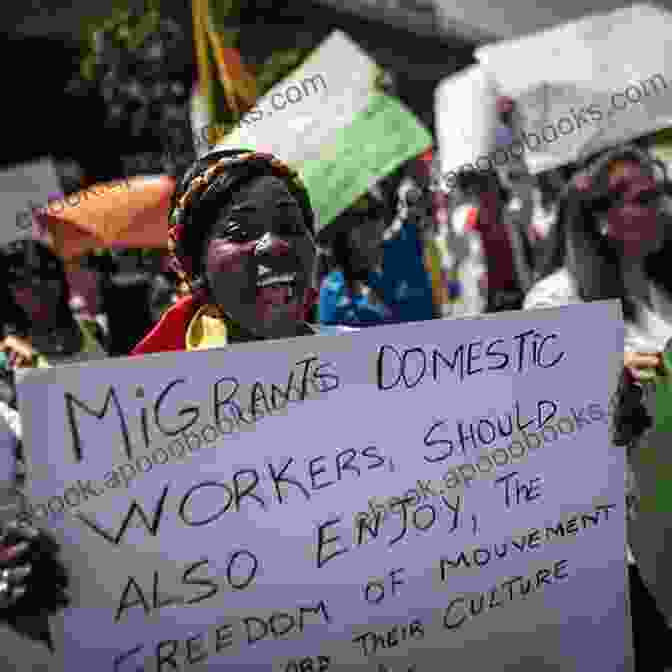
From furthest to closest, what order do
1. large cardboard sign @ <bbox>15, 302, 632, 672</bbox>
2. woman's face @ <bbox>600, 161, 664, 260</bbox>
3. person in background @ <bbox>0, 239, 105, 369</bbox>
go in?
person in background @ <bbox>0, 239, 105, 369</bbox> < woman's face @ <bbox>600, 161, 664, 260</bbox> < large cardboard sign @ <bbox>15, 302, 632, 672</bbox>

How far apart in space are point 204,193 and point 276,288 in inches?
10.9

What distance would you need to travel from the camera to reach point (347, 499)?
1.58 metres

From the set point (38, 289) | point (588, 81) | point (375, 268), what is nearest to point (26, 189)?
point (38, 289)

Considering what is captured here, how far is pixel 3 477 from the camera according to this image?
1399 millimetres

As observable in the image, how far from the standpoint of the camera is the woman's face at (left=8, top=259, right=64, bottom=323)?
11.3 ft

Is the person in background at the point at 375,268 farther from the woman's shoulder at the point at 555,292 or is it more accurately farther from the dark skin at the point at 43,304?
the dark skin at the point at 43,304

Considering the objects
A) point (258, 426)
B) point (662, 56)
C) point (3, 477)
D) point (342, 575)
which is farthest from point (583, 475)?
point (662, 56)

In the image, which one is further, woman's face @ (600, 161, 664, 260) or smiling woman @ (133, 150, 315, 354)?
woman's face @ (600, 161, 664, 260)

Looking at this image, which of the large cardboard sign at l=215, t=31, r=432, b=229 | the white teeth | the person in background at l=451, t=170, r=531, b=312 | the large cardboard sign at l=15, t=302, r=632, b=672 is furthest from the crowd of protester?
the person in background at l=451, t=170, r=531, b=312

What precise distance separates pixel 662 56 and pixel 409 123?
3.74 ft

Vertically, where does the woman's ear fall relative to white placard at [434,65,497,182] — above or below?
below

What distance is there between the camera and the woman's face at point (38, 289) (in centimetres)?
344

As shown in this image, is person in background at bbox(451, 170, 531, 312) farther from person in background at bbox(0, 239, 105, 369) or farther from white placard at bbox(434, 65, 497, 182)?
person in background at bbox(0, 239, 105, 369)

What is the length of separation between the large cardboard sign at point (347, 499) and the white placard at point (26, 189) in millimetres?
3200
